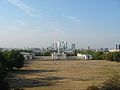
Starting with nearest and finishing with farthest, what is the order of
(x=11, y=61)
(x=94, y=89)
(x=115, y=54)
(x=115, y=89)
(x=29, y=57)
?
(x=115, y=89)
(x=94, y=89)
(x=11, y=61)
(x=115, y=54)
(x=29, y=57)

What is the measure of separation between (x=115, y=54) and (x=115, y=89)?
50.1 m

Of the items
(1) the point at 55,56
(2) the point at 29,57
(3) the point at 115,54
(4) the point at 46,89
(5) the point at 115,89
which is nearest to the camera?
(5) the point at 115,89

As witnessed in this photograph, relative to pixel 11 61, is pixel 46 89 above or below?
below

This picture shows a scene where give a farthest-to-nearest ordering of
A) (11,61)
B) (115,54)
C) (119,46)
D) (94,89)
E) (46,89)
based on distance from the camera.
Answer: (119,46) → (115,54) → (11,61) → (46,89) → (94,89)

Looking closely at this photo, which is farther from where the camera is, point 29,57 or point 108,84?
point 29,57

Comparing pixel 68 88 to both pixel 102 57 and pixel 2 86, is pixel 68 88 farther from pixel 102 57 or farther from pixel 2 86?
pixel 102 57

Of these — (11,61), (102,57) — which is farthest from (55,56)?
(11,61)

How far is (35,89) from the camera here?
18266 mm

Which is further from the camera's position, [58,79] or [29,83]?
[58,79]

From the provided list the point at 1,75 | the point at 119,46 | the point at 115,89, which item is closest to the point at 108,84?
the point at 115,89

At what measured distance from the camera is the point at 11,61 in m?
33.2

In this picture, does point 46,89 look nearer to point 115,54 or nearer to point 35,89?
point 35,89

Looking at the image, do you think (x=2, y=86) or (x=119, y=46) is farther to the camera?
(x=119, y=46)

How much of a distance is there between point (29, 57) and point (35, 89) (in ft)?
186
